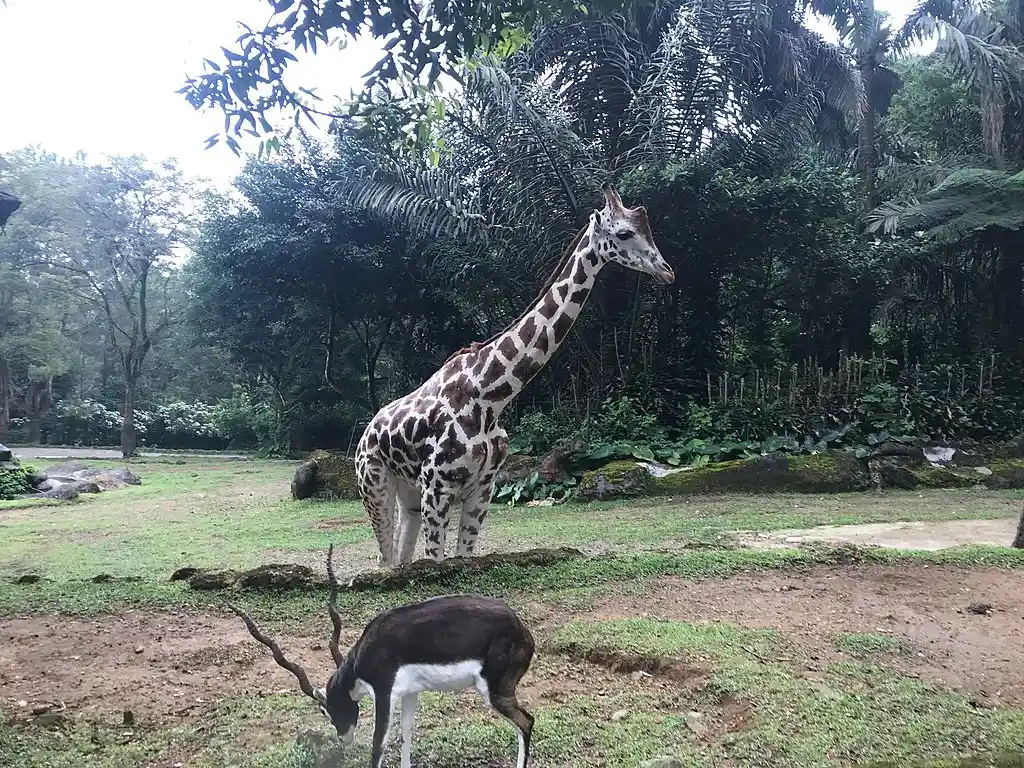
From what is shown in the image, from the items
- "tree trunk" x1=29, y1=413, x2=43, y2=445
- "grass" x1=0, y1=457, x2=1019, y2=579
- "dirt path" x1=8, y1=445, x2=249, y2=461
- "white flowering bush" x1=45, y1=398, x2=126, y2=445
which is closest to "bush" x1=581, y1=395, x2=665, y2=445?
"grass" x1=0, y1=457, x2=1019, y2=579

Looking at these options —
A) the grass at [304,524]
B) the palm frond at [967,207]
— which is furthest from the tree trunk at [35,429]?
the palm frond at [967,207]

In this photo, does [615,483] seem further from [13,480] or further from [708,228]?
[13,480]

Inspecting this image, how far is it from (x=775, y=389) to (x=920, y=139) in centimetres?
1130

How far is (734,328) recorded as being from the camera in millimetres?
15789

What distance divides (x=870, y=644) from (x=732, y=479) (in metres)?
7.21

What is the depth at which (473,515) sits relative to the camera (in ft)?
17.6

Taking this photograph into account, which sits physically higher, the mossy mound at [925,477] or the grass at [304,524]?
the mossy mound at [925,477]

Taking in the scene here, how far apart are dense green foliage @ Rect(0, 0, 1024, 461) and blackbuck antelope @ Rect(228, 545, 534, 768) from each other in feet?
24.8

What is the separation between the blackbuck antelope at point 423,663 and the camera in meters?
2.41

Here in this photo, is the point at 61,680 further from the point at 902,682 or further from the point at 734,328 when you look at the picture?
the point at 734,328

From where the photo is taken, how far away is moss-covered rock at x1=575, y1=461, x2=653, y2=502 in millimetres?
10914

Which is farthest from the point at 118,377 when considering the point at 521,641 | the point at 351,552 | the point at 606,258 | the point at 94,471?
the point at 521,641

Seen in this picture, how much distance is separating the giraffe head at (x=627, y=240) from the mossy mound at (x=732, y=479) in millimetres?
6059

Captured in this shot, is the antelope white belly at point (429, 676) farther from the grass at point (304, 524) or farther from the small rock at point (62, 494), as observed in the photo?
the small rock at point (62, 494)
